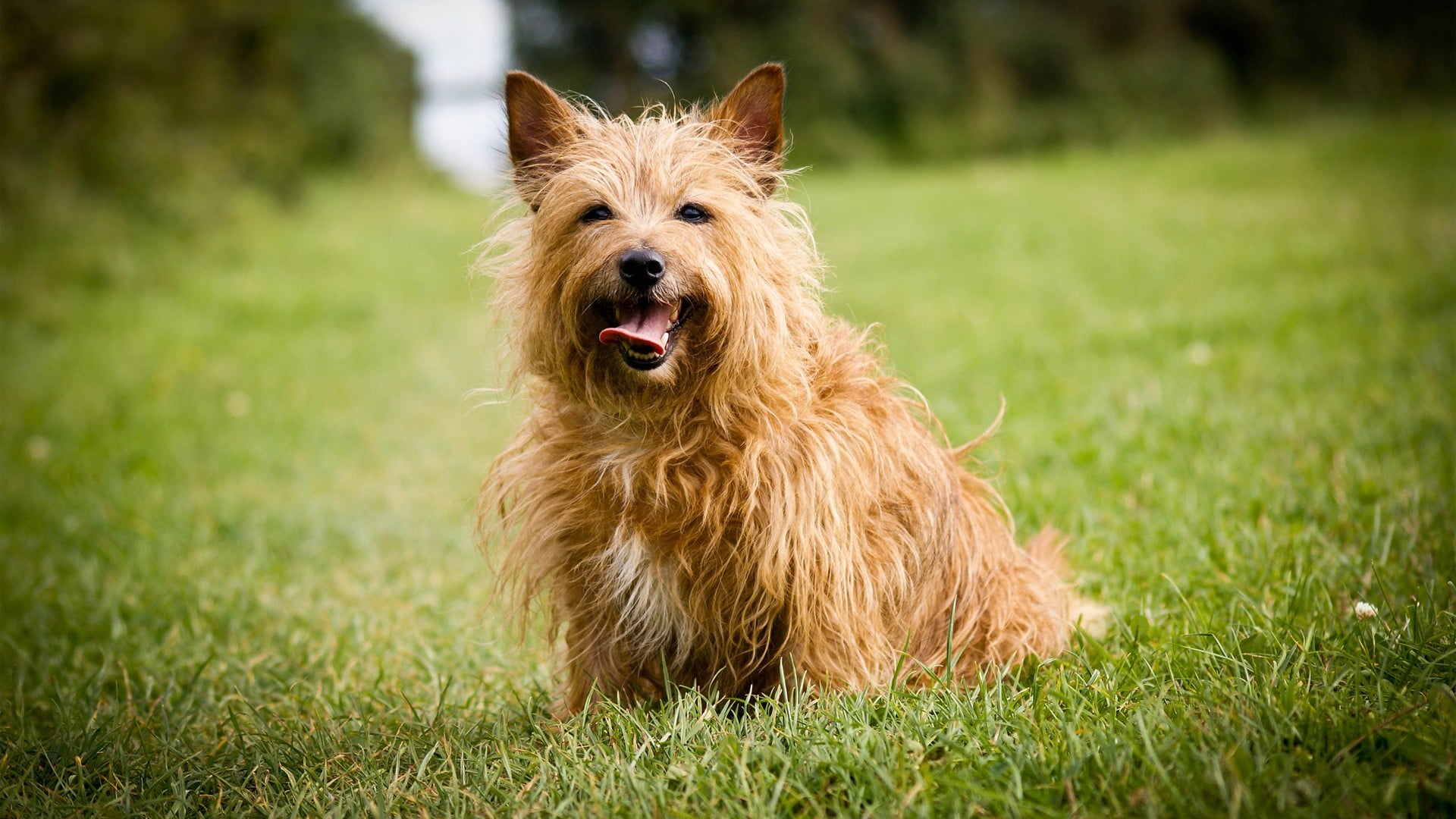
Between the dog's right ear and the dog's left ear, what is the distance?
0.44 metres

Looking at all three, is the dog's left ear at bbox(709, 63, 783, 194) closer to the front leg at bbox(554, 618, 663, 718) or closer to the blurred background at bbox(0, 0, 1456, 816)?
the blurred background at bbox(0, 0, 1456, 816)

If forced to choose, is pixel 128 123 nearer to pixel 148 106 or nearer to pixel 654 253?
pixel 148 106

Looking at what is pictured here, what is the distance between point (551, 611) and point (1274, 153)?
15.1 m

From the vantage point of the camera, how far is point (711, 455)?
8.67ft

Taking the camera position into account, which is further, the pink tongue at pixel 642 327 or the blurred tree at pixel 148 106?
the blurred tree at pixel 148 106

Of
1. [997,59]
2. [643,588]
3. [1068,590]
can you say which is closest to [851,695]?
[643,588]

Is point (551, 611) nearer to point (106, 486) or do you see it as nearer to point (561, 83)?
point (106, 486)

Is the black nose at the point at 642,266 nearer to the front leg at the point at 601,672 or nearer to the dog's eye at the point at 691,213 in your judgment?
the dog's eye at the point at 691,213

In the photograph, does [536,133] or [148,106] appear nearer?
[536,133]

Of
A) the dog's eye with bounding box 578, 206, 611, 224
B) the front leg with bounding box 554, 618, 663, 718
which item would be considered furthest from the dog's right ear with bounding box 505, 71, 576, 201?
the front leg with bounding box 554, 618, 663, 718

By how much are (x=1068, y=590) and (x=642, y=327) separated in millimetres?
1606

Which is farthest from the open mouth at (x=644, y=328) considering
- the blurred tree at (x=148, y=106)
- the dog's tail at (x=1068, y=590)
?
the blurred tree at (x=148, y=106)

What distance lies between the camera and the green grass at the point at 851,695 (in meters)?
2.17

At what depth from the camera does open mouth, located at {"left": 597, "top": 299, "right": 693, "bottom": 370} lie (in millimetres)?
2535
